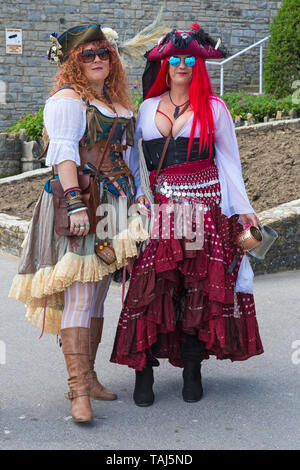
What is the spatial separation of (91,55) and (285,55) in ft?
43.4

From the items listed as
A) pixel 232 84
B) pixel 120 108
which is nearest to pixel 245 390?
pixel 120 108

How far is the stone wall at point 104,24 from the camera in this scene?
16.4 m

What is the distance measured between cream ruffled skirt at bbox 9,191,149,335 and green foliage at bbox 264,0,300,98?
12.8 m

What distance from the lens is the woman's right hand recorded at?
10.3 ft

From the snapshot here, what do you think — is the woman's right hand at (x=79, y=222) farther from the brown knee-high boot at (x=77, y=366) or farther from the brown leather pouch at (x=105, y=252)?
the brown knee-high boot at (x=77, y=366)

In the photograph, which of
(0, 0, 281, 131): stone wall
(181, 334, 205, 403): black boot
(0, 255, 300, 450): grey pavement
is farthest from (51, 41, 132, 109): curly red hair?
(0, 0, 281, 131): stone wall

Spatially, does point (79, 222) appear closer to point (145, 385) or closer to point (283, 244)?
point (145, 385)

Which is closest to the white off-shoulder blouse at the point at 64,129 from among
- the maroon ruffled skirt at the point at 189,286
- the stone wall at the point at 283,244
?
the maroon ruffled skirt at the point at 189,286

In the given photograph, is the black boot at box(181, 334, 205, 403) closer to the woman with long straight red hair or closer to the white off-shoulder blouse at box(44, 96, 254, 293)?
the woman with long straight red hair

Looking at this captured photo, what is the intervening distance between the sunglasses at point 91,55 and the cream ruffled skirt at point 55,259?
0.66m

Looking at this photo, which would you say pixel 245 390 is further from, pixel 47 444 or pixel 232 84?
pixel 232 84

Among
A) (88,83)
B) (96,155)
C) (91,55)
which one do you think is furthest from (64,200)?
(91,55)

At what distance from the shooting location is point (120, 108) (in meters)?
3.39

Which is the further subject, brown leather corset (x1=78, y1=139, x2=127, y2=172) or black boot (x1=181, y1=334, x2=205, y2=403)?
black boot (x1=181, y1=334, x2=205, y2=403)
